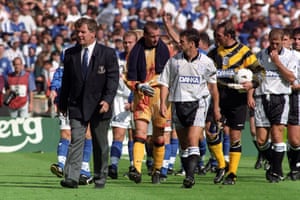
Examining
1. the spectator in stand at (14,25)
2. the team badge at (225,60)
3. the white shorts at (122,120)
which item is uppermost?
the spectator in stand at (14,25)

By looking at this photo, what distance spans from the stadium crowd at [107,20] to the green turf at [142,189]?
32.2 ft

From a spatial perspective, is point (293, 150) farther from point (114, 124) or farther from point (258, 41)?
point (258, 41)

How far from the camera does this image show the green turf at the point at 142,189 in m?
12.6

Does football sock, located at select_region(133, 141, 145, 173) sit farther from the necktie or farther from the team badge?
the necktie

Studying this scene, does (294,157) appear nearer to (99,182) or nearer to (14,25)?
(99,182)

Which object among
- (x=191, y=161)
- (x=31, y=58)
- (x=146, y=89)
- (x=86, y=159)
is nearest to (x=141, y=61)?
(x=146, y=89)

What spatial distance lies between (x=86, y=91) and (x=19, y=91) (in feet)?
39.5

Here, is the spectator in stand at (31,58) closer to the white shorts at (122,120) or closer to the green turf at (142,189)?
the green turf at (142,189)

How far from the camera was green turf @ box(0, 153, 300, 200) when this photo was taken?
12.6 meters

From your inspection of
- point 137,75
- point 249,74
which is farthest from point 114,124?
point 249,74

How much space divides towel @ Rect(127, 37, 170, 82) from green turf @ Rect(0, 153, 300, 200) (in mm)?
1611

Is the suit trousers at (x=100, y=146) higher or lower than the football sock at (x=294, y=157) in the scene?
higher

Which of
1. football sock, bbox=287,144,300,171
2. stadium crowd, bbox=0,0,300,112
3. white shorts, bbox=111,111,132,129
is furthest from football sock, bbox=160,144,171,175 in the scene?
stadium crowd, bbox=0,0,300,112

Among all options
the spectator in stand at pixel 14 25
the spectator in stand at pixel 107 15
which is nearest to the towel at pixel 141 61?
the spectator in stand at pixel 14 25
